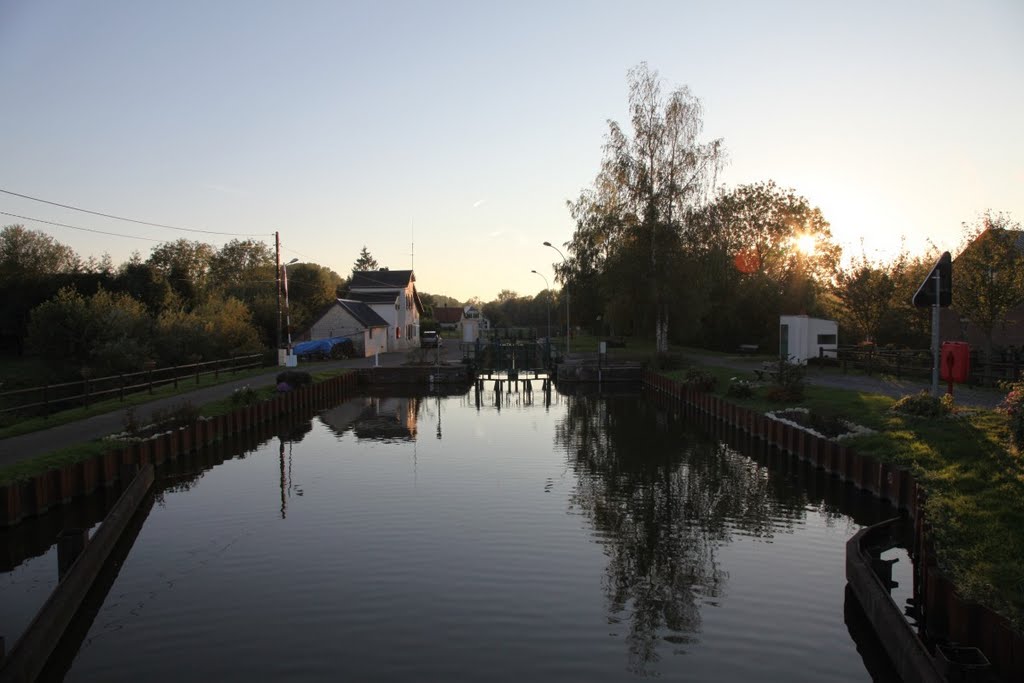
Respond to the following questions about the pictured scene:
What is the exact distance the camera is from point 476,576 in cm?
1264

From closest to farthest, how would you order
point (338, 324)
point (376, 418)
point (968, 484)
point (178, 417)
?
point (968, 484) → point (178, 417) → point (376, 418) → point (338, 324)

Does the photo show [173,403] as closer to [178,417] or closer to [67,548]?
[178,417]

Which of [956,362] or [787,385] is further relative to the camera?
[787,385]

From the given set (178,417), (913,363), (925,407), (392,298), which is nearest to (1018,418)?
(925,407)

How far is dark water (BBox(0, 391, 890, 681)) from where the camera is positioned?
31.9ft

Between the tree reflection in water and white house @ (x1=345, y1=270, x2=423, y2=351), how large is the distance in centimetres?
4419

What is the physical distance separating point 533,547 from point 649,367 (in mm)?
36351

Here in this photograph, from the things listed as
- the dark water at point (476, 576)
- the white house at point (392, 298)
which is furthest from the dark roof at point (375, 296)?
→ the dark water at point (476, 576)

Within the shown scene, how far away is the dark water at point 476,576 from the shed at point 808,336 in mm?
20255

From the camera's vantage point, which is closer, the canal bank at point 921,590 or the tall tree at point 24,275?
the canal bank at point 921,590

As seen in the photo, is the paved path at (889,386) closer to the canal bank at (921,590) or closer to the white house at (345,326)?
the canal bank at (921,590)

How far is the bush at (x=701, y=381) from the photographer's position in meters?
35.5

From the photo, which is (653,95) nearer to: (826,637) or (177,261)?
(826,637)

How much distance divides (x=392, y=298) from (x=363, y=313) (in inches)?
289
